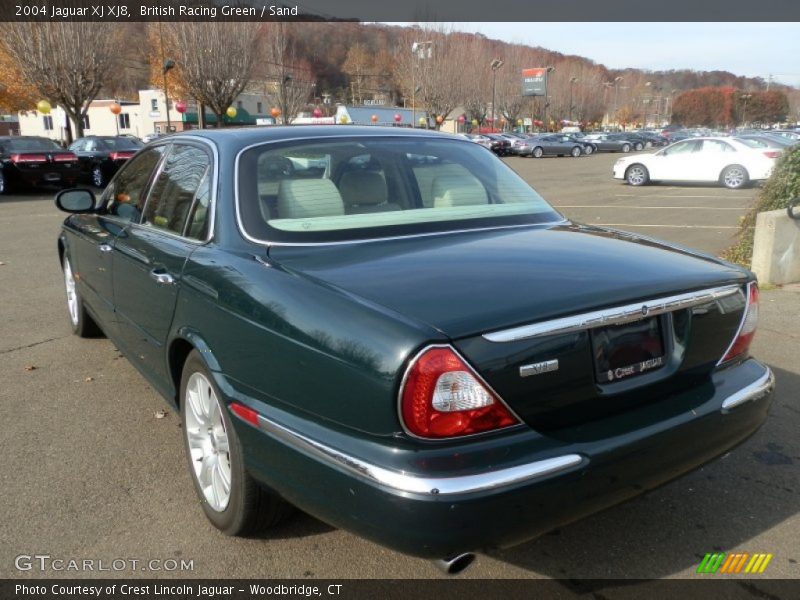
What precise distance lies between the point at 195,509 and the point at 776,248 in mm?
6171

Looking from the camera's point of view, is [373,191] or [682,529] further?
[373,191]

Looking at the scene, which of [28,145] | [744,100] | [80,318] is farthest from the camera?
[744,100]

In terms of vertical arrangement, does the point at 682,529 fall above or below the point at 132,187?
below

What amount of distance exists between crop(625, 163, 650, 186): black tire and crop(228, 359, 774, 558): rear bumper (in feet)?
65.8

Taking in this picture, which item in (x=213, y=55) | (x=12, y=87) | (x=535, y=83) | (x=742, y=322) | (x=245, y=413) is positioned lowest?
(x=245, y=413)

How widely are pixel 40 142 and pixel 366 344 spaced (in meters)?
20.0

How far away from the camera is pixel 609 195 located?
18.4m

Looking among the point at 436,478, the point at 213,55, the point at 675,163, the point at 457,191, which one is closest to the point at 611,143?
the point at 213,55

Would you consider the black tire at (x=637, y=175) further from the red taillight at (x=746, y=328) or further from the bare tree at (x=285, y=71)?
the bare tree at (x=285, y=71)

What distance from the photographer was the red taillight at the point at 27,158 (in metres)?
A: 18.2

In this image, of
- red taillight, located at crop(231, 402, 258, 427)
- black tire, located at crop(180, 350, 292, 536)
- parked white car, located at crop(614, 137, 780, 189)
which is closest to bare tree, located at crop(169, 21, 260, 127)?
parked white car, located at crop(614, 137, 780, 189)

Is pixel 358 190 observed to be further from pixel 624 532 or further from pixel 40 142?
pixel 40 142

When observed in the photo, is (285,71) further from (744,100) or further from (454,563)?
(744,100)

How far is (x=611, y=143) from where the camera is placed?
175 feet
